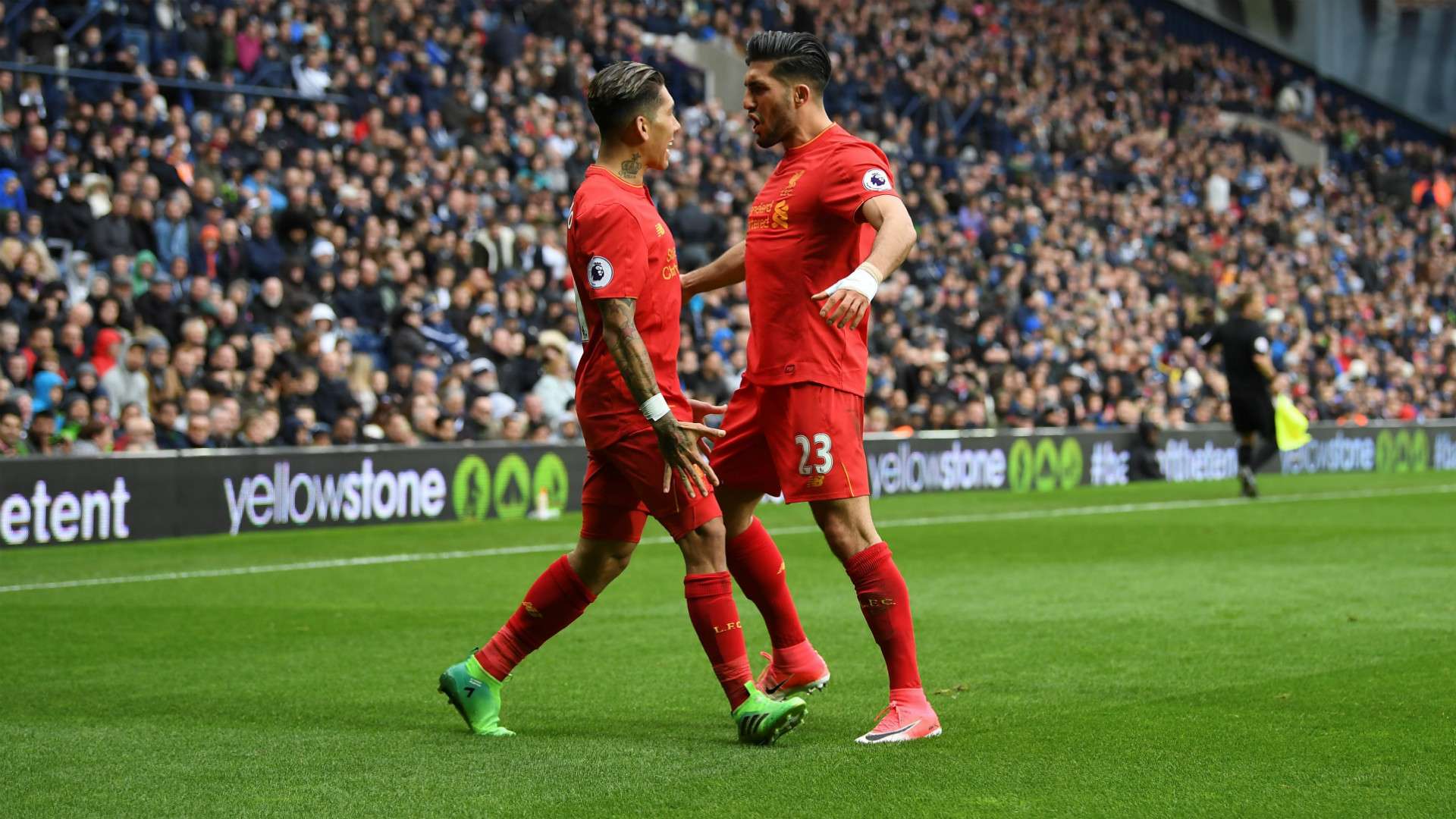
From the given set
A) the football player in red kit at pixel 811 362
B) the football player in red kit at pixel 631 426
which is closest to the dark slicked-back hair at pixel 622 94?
the football player in red kit at pixel 631 426

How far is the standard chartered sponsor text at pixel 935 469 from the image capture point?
67.5 ft

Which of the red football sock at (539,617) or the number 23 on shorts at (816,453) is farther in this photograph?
the red football sock at (539,617)

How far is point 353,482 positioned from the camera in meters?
15.9

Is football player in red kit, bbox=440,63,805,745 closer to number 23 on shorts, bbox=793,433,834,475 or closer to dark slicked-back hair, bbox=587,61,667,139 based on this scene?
dark slicked-back hair, bbox=587,61,667,139

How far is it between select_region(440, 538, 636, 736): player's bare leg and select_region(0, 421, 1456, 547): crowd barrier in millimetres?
8752

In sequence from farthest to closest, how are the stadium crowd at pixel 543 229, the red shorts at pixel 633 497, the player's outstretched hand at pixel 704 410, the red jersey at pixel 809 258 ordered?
the stadium crowd at pixel 543 229 < the player's outstretched hand at pixel 704 410 < the red jersey at pixel 809 258 < the red shorts at pixel 633 497

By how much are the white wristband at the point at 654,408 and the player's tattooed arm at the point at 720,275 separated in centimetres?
94

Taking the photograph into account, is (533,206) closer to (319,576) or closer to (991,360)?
(991,360)

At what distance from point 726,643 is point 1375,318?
101ft

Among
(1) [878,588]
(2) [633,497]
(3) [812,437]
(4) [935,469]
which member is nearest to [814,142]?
(3) [812,437]

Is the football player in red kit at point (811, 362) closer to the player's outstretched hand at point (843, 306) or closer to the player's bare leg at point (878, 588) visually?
the player's bare leg at point (878, 588)

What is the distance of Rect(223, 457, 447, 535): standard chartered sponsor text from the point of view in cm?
1526

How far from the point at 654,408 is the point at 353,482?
11016 millimetres

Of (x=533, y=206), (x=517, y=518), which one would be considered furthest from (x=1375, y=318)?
(x=517, y=518)
